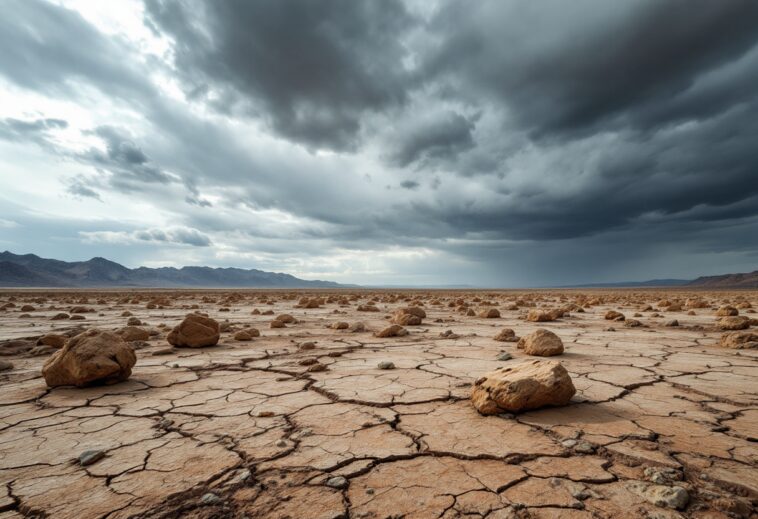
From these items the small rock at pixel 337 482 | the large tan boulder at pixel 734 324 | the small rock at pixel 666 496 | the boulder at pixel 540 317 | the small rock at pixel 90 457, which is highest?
the large tan boulder at pixel 734 324

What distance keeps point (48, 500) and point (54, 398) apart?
203cm

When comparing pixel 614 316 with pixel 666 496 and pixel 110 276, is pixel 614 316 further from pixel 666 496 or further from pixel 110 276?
pixel 110 276

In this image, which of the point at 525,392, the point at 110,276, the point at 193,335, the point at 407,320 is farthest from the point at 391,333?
the point at 110,276

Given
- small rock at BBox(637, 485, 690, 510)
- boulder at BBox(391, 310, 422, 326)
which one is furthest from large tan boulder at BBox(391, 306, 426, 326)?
small rock at BBox(637, 485, 690, 510)

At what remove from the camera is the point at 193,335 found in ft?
18.2

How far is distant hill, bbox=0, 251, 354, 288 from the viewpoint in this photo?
101438 millimetres

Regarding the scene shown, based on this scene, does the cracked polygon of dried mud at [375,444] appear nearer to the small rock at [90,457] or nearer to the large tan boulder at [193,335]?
the small rock at [90,457]

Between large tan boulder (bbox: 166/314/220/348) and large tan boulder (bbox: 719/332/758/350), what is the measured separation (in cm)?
747

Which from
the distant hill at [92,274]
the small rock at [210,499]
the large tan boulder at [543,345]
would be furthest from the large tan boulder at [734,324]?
the distant hill at [92,274]

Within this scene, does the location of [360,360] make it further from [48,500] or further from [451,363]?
[48,500]

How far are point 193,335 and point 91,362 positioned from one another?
210cm

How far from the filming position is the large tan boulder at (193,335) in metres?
5.54

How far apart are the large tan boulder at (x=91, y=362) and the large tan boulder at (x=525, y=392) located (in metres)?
3.41

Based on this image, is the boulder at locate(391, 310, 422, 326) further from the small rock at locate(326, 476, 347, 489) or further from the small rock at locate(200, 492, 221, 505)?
the small rock at locate(200, 492, 221, 505)
